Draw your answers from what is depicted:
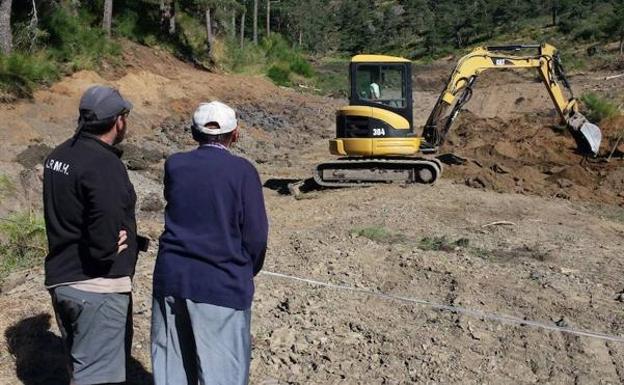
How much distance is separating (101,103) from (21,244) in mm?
4829

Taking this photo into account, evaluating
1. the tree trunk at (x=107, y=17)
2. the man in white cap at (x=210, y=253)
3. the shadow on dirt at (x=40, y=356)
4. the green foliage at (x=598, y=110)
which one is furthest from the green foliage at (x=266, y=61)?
the man in white cap at (x=210, y=253)

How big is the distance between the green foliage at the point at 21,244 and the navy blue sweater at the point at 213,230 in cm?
420

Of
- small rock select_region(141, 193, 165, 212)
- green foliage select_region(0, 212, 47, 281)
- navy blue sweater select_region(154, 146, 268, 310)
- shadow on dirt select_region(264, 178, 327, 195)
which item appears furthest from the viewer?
shadow on dirt select_region(264, 178, 327, 195)

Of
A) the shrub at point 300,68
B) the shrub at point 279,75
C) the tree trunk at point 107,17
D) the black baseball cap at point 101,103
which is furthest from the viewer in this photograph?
the shrub at point 300,68

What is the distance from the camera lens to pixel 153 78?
69.1 ft

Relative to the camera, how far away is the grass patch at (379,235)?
897 centimetres

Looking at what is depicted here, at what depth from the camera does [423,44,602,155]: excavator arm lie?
13.4m

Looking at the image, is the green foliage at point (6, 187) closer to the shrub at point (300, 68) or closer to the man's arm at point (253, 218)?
the man's arm at point (253, 218)

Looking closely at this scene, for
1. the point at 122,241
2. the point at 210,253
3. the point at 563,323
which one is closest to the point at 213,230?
the point at 210,253

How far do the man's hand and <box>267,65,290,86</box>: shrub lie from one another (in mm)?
27893

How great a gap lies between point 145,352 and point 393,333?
6.18ft

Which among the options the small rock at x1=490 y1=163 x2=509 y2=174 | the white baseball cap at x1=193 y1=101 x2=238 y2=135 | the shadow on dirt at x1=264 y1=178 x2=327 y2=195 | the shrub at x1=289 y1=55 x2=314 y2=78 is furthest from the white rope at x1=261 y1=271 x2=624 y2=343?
the shrub at x1=289 y1=55 x2=314 y2=78

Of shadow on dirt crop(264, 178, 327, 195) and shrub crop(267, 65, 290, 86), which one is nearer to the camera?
shadow on dirt crop(264, 178, 327, 195)

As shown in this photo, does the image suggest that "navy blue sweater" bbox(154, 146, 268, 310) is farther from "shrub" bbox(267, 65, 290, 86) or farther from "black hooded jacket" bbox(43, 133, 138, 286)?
"shrub" bbox(267, 65, 290, 86)
